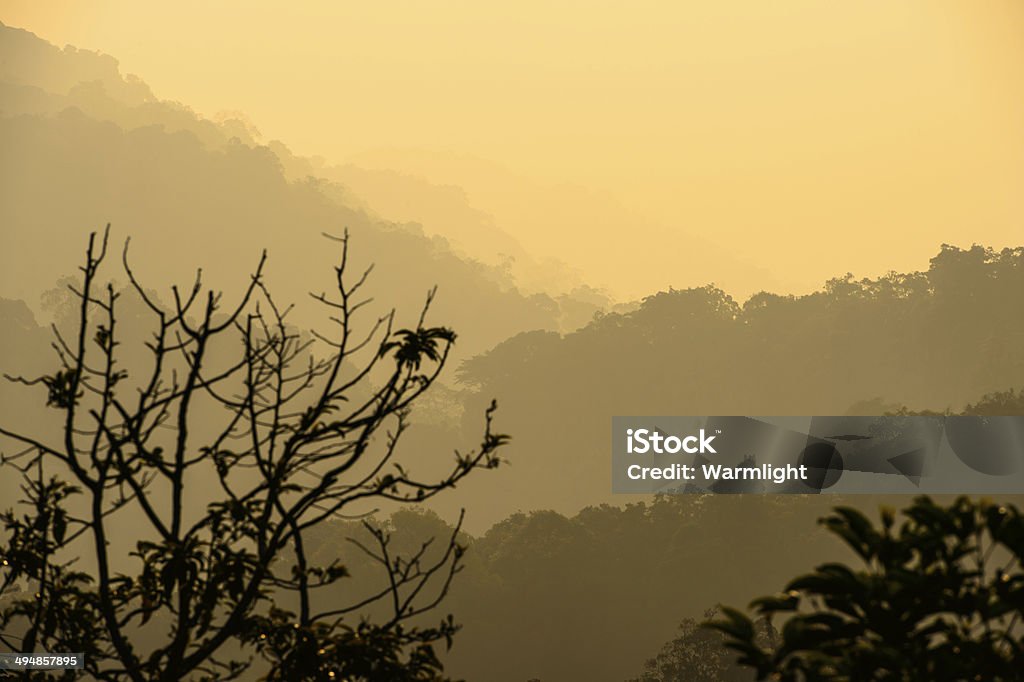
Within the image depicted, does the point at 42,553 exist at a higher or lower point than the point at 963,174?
lower

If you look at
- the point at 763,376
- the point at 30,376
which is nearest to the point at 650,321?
the point at 763,376

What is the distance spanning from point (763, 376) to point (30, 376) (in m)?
40.2

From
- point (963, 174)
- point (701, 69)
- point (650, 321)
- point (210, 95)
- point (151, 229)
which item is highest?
point (701, 69)

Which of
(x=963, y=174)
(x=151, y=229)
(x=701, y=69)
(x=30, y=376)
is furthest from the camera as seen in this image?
(x=701, y=69)

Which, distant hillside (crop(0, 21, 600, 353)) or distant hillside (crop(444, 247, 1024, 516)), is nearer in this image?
distant hillside (crop(444, 247, 1024, 516))

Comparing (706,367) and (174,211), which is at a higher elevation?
(174,211)

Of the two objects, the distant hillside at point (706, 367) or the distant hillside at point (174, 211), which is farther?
the distant hillside at point (174, 211)

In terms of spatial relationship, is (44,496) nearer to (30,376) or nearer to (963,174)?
(30,376)

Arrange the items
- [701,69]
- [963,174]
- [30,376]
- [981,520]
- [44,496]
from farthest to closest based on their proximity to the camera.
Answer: [701,69] → [963,174] → [30,376] → [44,496] → [981,520]

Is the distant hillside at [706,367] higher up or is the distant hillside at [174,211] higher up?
the distant hillside at [174,211]

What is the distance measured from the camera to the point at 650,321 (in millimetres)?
60656

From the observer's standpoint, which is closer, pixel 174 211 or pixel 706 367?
pixel 706 367

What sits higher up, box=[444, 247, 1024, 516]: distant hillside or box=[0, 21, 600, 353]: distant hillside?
box=[0, 21, 600, 353]: distant hillside

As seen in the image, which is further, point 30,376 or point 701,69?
point 701,69
